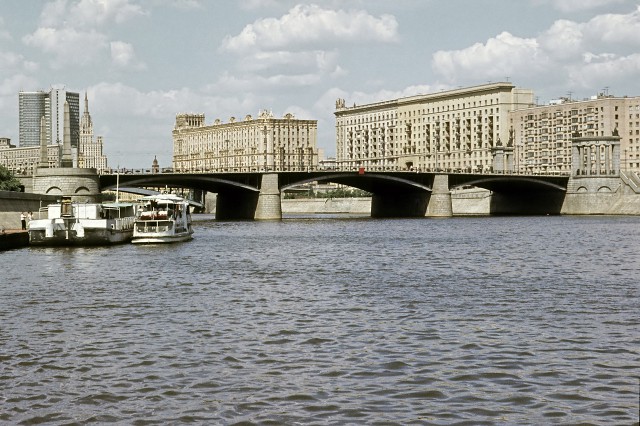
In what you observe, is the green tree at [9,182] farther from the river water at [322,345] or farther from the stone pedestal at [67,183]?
the river water at [322,345]

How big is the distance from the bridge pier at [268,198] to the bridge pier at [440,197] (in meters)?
26.6

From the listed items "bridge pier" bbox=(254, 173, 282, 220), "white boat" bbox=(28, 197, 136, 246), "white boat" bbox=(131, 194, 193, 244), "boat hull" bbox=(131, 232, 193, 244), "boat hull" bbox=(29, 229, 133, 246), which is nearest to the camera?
"boat hull" bbox=(29, 229, 133, 246)

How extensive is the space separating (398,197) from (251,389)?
147 metres

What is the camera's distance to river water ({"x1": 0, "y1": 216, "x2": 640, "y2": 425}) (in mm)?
18078

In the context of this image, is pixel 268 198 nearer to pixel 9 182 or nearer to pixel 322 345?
pixel 9 182

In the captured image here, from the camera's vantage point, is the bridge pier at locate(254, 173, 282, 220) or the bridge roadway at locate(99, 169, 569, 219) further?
the bridge pier at locate(254, 173, 282, 220)

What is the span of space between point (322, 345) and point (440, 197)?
129 metres

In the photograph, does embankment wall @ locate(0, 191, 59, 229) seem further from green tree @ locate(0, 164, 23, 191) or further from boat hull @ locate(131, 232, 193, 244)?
green tree @ locate(0, 164, 23, 191)

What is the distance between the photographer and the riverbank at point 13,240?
65.6 m

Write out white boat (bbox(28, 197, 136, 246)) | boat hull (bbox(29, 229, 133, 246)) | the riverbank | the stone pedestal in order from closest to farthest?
the riverbank
boat hull (bbox(29, 229, 133, 246))
white boat (bbox(28, 197, 136, 246))
the stone pedestal

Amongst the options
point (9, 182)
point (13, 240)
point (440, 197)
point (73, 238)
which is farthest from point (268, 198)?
point (13, 240)

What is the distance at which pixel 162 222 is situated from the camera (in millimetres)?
77312

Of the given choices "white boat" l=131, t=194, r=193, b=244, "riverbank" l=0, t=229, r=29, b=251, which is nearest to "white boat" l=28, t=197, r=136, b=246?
"riverbank" l=0, t=229, r=29, b=251

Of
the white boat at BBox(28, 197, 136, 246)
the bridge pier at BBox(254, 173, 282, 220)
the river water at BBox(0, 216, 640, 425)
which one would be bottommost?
the river water at BBox(0, 216, 640, 425)
